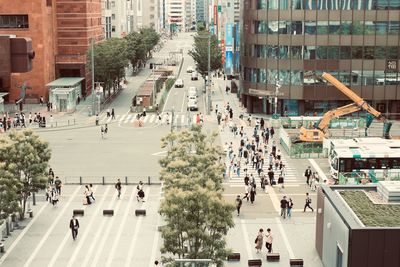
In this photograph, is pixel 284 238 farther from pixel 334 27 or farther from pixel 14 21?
pixel 14 21

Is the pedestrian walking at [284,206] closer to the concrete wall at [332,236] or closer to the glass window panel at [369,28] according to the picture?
the concrete wall at [332,236]

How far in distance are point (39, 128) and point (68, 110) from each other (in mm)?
13172

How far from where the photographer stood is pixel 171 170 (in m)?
34.4

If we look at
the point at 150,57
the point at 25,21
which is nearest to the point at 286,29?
the point at 25,21

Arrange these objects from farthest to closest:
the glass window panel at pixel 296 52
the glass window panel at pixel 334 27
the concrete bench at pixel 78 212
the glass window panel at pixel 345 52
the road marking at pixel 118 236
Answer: the glass window panel at pixel 296 52, the glass window panel at pixel 345 52, the glass window panel at pixel 334 27, the concrete bench at pixel 78 212, the road marking at pixel 118 236

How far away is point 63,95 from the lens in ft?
287

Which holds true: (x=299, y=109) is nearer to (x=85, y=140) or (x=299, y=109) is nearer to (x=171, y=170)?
(x=85, y=140)

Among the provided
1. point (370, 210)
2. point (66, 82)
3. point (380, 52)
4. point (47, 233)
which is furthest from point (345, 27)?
point (47, 233)

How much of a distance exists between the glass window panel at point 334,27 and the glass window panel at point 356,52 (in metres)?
3.02

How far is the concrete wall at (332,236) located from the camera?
2907 cm

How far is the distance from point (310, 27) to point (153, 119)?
78.9 feet

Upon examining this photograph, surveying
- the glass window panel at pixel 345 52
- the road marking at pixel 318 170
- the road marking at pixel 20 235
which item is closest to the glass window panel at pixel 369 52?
the glass window panel at pixel 345 52

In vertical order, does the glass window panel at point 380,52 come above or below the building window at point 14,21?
below

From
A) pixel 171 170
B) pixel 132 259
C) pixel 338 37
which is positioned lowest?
pixel 132 259
